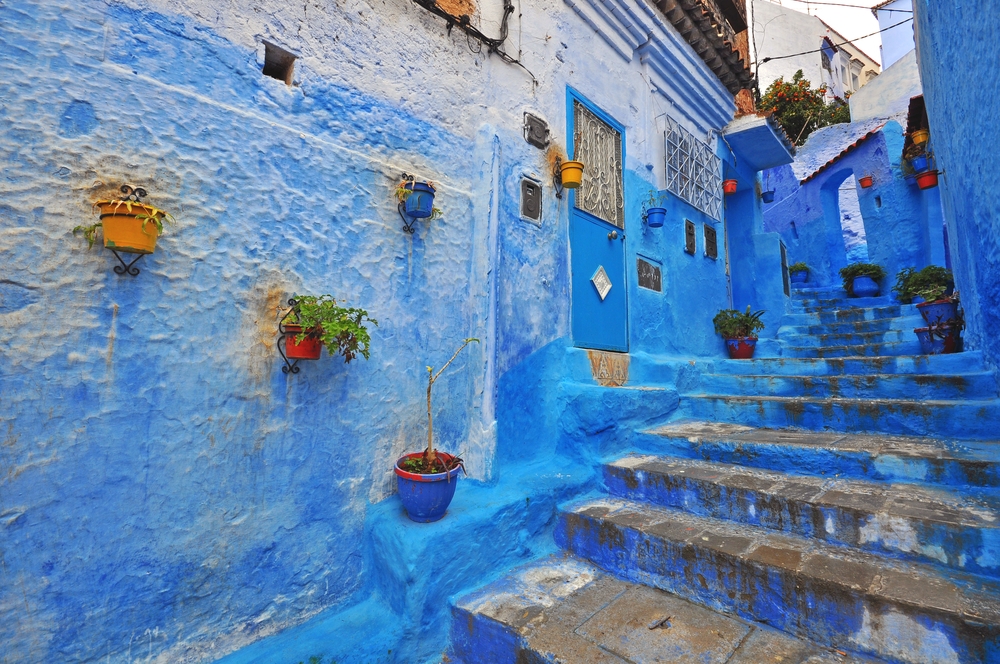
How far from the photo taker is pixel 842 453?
2689 mm

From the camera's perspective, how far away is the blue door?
→ 428 centimetres

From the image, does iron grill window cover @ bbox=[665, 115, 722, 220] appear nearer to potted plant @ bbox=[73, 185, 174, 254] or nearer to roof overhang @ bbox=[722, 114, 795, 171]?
roof overhang @ bbox=[722, 114, 795, 171]

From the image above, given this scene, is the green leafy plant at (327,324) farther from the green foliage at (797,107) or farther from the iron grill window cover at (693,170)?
the green foliage at (797,107)

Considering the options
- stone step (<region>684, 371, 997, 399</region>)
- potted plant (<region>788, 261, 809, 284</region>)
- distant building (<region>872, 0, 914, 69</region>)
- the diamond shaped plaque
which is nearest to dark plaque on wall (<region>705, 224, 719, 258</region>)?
stone step (<region>684, 371, 997, 399</region>)

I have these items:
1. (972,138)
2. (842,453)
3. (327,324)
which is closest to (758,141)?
(972,138)

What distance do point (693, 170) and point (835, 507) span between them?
17.4 ft

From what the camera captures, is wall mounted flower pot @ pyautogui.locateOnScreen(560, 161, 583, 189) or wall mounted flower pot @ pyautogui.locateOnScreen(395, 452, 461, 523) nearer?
wall mounted flower pot @ pyautogui.locateOnScreen(395, 452, 461, 523)

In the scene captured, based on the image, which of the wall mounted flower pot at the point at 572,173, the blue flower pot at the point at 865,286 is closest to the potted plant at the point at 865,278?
the blue flower pot at the point at 865,286

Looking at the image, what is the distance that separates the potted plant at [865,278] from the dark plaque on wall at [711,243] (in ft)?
13.7

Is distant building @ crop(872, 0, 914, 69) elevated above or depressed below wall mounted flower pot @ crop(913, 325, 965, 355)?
above

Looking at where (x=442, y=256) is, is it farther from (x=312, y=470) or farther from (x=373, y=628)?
(x=373, y=628)

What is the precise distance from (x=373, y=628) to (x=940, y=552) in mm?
2653

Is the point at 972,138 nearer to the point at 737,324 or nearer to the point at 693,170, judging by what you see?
the point at 737,324

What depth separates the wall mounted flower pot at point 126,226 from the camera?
1821 mm
